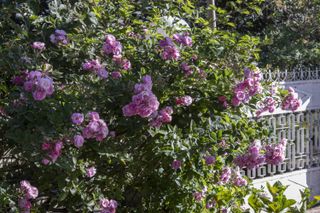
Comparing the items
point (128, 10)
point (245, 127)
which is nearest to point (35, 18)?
point (128, 10)

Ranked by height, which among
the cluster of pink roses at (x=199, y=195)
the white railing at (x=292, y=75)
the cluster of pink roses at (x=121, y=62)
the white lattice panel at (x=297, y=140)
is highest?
the cluster of pink roses at (x=121, y=62)

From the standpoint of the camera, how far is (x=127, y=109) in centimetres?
372

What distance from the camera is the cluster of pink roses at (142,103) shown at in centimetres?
365

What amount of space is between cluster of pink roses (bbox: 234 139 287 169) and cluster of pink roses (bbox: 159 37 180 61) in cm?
92

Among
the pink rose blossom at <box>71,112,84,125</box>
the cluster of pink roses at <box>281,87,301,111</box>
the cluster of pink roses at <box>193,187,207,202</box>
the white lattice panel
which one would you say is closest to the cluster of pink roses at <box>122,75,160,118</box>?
the pink rose blossom at <box>71,112,84,125</box>

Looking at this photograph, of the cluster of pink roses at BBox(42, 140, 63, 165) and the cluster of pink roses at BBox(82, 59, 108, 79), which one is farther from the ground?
the cluster of pink roses at BBox(82, 59, 108, 79)

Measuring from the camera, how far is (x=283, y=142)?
4.96m

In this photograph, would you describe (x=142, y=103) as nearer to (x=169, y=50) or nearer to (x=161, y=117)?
(x=161, y=117)

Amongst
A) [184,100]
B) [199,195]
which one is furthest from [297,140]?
[184,100]

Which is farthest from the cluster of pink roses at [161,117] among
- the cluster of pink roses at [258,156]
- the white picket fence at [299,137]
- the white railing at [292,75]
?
the white picket fence at [299,137]

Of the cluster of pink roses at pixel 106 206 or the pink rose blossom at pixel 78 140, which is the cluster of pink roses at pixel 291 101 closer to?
the cluster of pink roses at pixel 106 206

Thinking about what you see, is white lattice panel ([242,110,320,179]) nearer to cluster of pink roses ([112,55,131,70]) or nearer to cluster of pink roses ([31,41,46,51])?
cluster of pink roses ([112,55,131,70])

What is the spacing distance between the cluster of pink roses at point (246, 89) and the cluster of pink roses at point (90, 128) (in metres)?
1.11

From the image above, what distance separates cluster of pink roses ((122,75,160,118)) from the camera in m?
3.65
